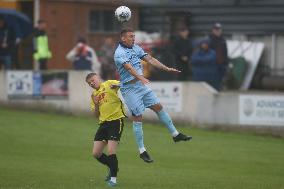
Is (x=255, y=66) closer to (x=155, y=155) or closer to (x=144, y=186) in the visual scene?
(x=155, y=155)

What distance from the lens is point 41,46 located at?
27.7 meters

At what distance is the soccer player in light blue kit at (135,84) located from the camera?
15523mm

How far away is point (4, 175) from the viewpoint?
53.8 ft

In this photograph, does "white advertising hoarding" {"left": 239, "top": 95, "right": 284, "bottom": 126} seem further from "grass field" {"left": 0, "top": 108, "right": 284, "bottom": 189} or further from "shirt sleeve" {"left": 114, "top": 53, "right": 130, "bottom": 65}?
"shirt sleeve" {"left": 114, "top": 53, "right": 130, "bottom": 65}

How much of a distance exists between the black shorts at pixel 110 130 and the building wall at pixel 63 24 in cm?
1559

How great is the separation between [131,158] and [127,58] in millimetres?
4572

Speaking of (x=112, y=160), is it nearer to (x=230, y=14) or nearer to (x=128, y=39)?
(x=128, y=39)

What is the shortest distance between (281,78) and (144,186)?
44.2ft

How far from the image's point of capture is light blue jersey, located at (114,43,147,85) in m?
15.5

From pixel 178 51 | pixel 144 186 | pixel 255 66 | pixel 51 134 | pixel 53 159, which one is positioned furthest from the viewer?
pixel 255 66

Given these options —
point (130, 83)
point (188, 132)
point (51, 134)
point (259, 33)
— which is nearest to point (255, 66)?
point (259, 33)

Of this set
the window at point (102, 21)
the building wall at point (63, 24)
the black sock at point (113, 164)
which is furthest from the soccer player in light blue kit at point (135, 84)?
the window at point (102, 21)

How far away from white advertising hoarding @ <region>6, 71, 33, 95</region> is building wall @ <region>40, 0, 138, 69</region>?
160 inches

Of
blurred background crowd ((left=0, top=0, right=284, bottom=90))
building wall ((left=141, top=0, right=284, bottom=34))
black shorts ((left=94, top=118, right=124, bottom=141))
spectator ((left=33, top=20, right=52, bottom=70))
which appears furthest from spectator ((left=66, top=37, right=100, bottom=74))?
black shorts ((left=94, top=118, right=124, bottom=141))
